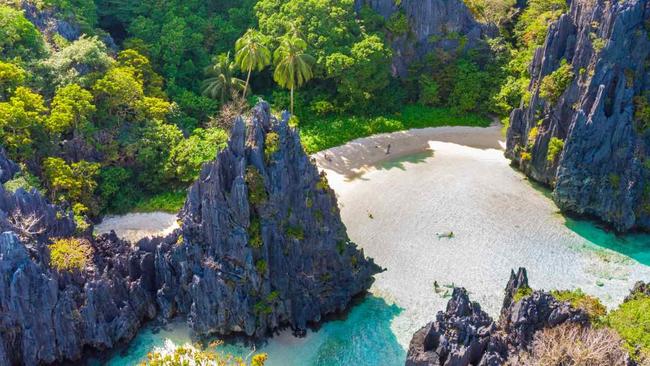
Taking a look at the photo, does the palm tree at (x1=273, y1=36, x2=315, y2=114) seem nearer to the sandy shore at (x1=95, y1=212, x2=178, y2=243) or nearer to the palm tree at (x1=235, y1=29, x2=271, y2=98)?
the palm tree at (x1=235, y1=29, x2=271, y2=98)

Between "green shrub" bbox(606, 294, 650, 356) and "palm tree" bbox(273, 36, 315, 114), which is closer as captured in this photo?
"green shrub" bbox(606, 294, 650, 356)

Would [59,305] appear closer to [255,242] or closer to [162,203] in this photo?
[255,242]

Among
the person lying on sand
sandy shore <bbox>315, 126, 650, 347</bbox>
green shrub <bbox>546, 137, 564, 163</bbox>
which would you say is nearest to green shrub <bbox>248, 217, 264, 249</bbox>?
sandy shore <bbox>315, 126, 650, 347</bbox>

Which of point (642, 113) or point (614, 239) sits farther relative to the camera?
point (642, 113)

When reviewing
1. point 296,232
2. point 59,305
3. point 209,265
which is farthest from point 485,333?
point 59,305

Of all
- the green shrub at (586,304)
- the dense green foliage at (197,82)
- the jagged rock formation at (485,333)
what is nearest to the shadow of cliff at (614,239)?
the green shrub at (586,304)

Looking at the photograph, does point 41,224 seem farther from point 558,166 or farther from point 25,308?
point 558,166

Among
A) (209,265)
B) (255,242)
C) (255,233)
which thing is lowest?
(209,265)

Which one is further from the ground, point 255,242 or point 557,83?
point 557,83

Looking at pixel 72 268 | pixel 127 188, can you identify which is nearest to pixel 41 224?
pixel 72 268
